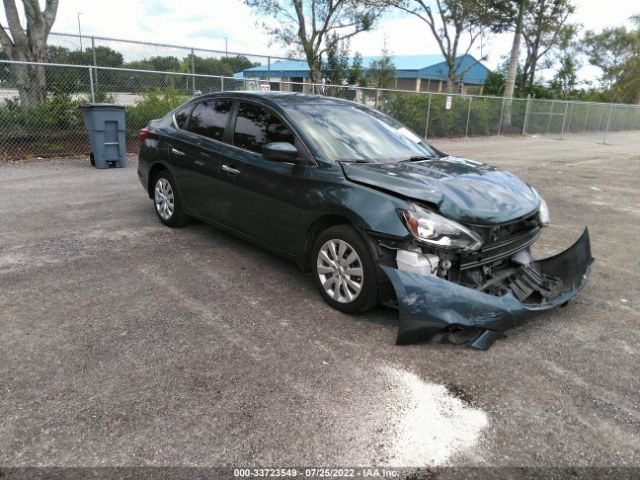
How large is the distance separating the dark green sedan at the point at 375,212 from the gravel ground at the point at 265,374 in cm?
29

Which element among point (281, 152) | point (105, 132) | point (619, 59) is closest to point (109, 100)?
point (105, 132)

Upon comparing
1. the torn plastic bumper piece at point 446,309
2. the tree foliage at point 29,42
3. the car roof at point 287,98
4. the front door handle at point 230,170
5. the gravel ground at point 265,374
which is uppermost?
the tree foliage at point 29,42

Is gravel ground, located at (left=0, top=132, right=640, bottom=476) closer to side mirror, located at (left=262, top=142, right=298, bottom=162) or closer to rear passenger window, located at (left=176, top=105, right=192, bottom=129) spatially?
side mirror, located at (left=262, top=142, right=298, bottom=162)

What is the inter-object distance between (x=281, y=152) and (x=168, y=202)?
95.6 inches

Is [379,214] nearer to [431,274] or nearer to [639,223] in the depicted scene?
[431,274]

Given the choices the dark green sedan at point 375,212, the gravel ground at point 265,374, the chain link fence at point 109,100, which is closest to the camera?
the gravel ground at point 265,374

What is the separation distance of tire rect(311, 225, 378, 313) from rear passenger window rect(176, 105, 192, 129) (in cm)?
257

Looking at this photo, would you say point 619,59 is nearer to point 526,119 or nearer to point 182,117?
point 526,119

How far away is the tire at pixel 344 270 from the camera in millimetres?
3709

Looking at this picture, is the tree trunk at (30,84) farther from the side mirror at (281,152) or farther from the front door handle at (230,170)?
the side mirror at (281,152)

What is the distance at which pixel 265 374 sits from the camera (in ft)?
10.3

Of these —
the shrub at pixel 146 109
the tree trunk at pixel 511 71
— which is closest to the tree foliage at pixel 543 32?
the tree trunk at pixel 511 71

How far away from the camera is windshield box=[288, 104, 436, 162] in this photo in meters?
4.35

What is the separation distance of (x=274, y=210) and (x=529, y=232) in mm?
2155
